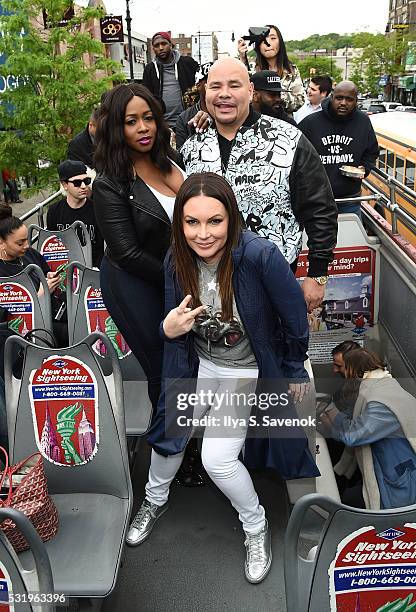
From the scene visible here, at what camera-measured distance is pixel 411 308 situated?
155 inches

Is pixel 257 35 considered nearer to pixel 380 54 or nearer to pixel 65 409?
pixel 65 409

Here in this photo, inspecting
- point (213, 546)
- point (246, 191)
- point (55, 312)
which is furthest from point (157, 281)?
point (55, 312)

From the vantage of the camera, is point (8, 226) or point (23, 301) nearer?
point (23, 301)

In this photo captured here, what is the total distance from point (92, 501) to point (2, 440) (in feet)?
1.97

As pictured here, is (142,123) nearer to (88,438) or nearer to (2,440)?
(88,438)

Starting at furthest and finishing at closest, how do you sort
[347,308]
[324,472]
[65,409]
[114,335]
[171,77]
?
[171,77] → [347,308] → [114,335] → [324,472] → [65,409]

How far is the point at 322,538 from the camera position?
1614 millimetres

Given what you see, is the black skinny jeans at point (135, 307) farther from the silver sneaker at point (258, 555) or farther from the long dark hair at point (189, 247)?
the silver sneaker at point (258, 555)

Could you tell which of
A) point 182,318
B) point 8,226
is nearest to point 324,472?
point 182,318

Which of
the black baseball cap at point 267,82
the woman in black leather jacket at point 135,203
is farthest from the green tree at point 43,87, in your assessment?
the woman in black leather jacket at point 135,203

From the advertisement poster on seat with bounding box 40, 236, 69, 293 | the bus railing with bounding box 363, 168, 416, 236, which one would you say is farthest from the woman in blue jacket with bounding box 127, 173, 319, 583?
the advertisement poster on seat with bounding box 40, 236, 69, 293

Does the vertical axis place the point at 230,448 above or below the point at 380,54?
below

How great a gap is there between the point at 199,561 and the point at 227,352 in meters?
0.99

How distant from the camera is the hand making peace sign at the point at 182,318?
2457 mm
